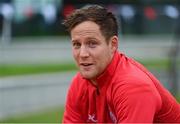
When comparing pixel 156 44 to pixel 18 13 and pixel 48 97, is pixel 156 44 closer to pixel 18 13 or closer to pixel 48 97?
pixel 18 13

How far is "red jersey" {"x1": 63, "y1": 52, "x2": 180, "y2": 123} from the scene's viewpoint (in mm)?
4539

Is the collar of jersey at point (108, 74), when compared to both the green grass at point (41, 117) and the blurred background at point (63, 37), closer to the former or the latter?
the green grass at point (41, 117)

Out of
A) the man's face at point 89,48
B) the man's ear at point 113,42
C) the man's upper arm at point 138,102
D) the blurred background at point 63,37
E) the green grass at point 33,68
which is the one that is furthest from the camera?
the blurred background at point 63,37

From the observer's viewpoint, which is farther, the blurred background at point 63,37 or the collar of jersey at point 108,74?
the blurred background at point 63,37

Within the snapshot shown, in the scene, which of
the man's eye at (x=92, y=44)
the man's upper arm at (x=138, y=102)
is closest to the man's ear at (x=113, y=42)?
the man's eye at (x=92, y=44)

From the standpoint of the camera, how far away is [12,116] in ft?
41.5

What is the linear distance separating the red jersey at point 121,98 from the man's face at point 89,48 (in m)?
0.11

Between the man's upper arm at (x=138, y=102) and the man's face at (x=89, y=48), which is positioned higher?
the man's face at (x=89, y=48)

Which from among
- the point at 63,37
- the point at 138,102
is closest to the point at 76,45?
the point at 138,102

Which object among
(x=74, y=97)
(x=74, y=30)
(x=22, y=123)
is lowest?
(x=22, y=123)

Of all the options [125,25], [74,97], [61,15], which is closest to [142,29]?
[125,25]

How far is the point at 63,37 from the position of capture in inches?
808

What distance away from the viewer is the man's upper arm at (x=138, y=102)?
452 cm

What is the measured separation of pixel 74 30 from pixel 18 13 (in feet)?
49.2
